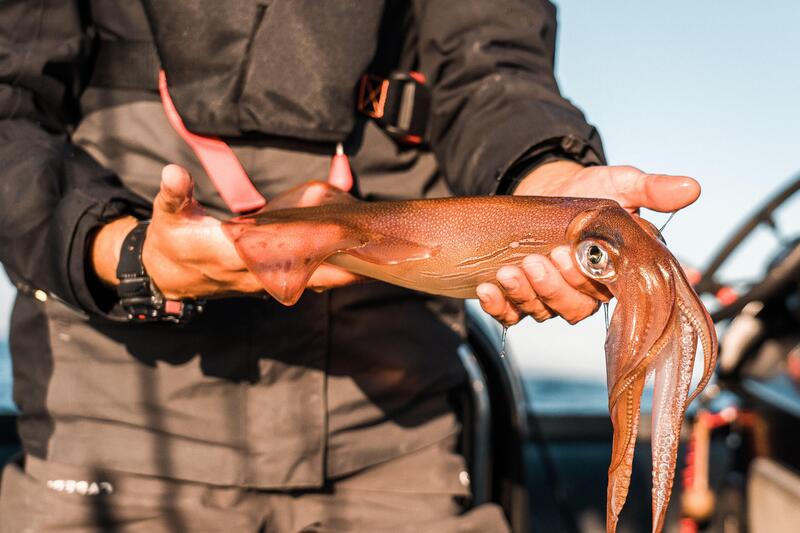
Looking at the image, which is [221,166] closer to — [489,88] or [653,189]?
[489,88]

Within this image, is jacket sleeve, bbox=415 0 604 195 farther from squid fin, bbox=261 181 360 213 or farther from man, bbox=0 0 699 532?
squid fin, bbox=261 181 360 213

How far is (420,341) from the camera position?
6.62ft

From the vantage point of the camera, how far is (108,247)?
65.8 inches

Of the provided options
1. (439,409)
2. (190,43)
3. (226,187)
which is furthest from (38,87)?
(439,409)

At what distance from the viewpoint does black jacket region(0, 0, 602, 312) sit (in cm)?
173

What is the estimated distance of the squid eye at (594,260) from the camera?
1.39 m

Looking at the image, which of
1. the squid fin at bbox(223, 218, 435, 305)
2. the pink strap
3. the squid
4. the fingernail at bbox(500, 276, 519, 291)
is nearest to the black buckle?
the pink strap

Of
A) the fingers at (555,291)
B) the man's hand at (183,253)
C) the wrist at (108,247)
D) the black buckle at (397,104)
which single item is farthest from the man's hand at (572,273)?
the wrist at (108,247)

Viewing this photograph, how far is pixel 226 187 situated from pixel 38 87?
428mm

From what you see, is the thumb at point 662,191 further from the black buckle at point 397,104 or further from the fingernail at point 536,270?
the black buckle at point 397,104

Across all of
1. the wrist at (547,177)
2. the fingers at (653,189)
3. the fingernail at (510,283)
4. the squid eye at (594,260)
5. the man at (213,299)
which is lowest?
the man at (213,299)

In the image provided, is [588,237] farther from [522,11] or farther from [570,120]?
[522,11]

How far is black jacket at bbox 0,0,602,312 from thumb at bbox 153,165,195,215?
0.25m

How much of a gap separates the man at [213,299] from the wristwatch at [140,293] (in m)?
0.03
